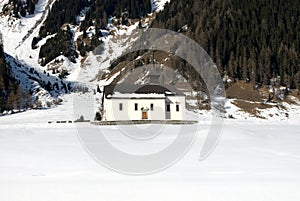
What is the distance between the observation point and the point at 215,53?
123m

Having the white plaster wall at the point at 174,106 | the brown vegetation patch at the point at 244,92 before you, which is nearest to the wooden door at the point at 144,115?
Answer: the white plaster wall at the point at 174,106

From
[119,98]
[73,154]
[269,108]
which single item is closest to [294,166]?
[73,154]

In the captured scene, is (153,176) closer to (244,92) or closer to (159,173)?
(159,173)

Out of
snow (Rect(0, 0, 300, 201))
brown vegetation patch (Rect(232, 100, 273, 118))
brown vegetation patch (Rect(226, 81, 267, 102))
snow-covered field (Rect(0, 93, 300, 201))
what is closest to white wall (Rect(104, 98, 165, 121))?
snow (Rect(0, 0, 300, 201))

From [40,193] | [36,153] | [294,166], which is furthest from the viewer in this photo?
[36,153]

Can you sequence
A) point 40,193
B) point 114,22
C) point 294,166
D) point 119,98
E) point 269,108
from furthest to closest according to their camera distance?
point 114,22
point 269,108
point 119,98
point 294,166
point 40,193

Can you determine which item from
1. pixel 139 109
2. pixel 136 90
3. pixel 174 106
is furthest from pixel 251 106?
pixel 139 109

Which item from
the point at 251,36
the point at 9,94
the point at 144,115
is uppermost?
the point at 251,36

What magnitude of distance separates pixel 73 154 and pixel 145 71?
101 m

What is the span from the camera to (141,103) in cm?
4834

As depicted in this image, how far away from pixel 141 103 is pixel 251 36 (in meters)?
86.9

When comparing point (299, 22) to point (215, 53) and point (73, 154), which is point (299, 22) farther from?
point (73, 154)

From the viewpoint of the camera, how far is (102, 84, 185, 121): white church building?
47312 millimetres

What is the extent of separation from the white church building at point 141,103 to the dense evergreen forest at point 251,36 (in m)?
57.1
